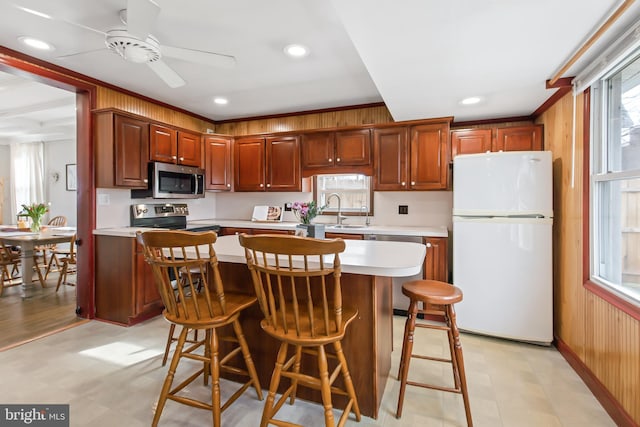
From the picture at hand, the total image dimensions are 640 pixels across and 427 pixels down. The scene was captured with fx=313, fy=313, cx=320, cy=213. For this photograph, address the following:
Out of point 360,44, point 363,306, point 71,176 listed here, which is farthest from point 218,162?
point 71,176

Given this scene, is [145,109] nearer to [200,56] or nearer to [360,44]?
[200,56]

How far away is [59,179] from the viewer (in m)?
6.44

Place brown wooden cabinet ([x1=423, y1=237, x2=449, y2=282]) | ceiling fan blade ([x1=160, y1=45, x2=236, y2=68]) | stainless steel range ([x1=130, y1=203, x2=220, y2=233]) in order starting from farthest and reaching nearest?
stainless steel range ([x1=130, y1=203, x2=220, y2=233]) < brown wooden cabinet ([x1=423, y1=237, x2=449, y2=282]) < ceiling fan blade ([x1=160, y1=45, x2=236, y2=68])

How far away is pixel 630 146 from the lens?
184 cm

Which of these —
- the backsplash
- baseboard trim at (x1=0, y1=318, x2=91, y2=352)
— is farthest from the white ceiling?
baseboard trim at (x1=0, y1=318, x2=91, y2=352)

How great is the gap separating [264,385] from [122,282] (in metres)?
1.93

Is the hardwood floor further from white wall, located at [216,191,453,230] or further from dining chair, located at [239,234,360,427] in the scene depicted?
white wall, located at [216,191,453,230]

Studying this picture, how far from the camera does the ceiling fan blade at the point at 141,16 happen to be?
5.11ft

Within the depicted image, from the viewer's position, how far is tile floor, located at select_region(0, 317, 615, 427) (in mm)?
1723

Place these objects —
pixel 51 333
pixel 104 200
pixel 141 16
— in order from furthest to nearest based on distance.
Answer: pixel 104 200 < pixel 51 333 < pixel 141 16

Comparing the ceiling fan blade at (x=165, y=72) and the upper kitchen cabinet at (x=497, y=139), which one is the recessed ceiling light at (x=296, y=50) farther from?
the upper kitchen cabinet at (x=497, y=139)

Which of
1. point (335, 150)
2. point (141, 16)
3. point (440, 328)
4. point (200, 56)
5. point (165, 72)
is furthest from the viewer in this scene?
point (335, 150)

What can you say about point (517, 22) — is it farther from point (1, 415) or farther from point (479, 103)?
point (1, 415)

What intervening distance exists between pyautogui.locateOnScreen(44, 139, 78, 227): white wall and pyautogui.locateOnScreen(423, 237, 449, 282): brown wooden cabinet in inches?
268
